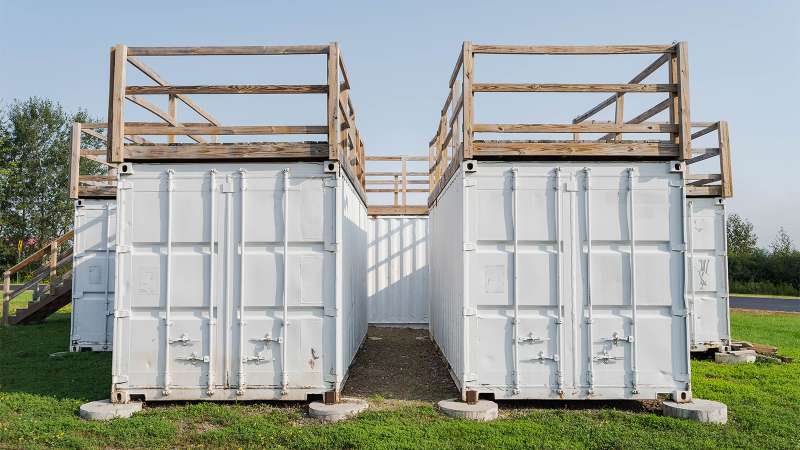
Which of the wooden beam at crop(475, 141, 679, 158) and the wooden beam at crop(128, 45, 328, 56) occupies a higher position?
the wooden beam at crop(128, 45, 328, 56)

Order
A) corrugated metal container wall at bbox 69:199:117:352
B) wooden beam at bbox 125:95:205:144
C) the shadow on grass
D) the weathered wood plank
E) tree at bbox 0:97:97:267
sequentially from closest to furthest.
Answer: wooden beam at bbox 125:95:205:144 → the shadow on grass → corrugated metal container wall at bbox 69:199:117:352 → the weathered wood plank → tree at bbox 0:97:97:267

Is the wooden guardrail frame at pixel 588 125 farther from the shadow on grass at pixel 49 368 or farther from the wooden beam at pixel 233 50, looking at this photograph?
the shadow on grass at pixel 49 368

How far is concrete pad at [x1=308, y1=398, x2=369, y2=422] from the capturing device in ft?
19.8

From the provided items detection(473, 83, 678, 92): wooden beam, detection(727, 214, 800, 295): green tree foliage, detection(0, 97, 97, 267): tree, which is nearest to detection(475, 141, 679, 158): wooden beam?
detection(473, 83, 678, 92): wooden beam

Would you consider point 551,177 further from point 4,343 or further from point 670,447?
point 4,343

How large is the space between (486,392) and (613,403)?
5.37ft

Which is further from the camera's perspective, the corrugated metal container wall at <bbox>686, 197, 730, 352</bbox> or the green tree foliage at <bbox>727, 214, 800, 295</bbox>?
the green tree foliage at <bbox>727, 214, 800, 295</bbox>

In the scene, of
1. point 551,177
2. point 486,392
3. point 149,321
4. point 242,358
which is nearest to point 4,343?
point 149,321

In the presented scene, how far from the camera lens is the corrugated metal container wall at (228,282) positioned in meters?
6.52

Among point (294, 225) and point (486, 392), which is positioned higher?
point (294, 225)

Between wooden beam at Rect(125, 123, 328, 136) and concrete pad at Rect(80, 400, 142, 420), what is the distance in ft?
10.6

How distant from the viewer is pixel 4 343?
1164cm

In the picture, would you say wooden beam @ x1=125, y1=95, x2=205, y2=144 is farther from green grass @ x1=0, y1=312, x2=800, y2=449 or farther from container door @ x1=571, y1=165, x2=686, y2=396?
container door @ x1=571, y1=165, x2=686, y2=396

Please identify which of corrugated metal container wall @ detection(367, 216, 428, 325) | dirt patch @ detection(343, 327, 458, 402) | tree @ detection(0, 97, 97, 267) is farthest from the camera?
tree @ detection(0, 97, 97, 267)
